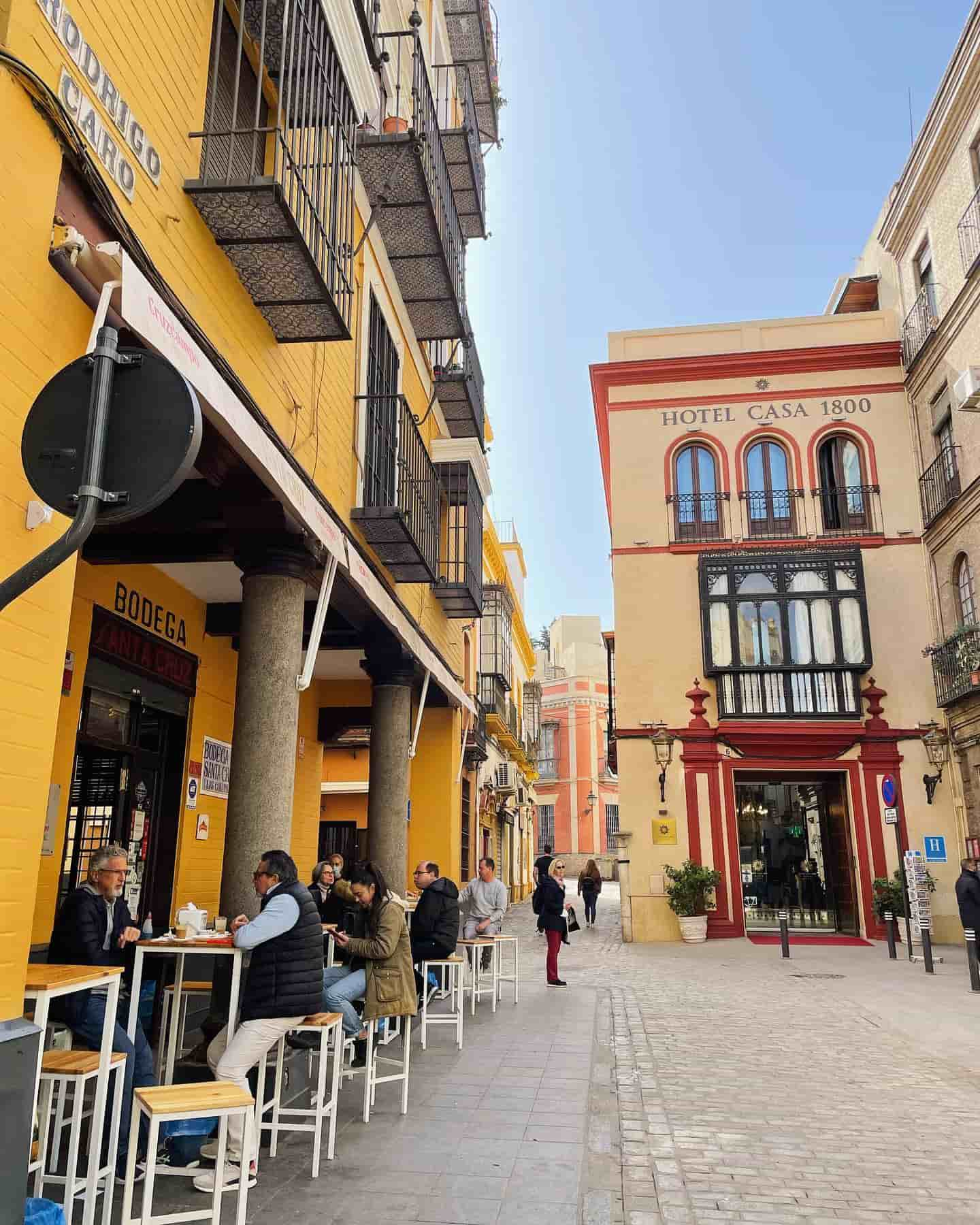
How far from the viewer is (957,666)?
698 inches

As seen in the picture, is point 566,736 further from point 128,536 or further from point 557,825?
point 128,536

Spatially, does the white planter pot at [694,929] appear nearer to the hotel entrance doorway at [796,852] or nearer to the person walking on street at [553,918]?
the hotel entrance doorway at [796,852]

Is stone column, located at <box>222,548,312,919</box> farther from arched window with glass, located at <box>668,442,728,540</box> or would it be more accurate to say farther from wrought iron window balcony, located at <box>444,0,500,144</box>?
arched window with glass, located at <box>668,442,728,540</box>

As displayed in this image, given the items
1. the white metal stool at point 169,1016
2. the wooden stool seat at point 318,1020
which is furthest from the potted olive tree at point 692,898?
the wooden stool seat at point 318,1020

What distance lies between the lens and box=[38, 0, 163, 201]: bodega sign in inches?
165

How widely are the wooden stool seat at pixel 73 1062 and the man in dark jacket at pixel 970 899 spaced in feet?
37.5

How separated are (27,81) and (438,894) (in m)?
6.65

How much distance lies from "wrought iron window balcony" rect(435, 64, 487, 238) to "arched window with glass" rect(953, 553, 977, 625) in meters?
10.9

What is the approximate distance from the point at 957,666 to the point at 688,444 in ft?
23.8

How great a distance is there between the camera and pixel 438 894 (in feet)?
27.5

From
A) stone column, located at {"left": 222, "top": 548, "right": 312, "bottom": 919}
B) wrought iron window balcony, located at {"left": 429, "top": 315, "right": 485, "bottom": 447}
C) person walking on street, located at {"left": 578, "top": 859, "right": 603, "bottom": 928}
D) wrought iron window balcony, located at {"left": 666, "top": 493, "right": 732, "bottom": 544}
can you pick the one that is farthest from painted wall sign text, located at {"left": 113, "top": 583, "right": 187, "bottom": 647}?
person walking on street, located at {"left": 578, "top": 859, "right": 603, "bottom": 928}

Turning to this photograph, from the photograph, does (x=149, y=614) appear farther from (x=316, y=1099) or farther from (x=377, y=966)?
(x=316, y=1099)

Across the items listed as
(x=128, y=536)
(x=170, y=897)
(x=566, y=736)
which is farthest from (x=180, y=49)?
(x=566, y=736)

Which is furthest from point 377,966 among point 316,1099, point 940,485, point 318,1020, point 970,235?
point 970,235
